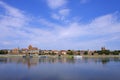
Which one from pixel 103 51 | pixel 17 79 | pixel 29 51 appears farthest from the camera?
pixel 29 51

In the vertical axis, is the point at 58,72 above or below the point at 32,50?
below

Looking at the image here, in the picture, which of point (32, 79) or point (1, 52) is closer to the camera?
point (32, 79)

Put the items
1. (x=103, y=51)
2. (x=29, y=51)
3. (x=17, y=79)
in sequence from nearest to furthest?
(x=17, y=79) < (x=103, y=51) < (x=29, y=51)

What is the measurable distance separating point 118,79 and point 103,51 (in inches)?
5678

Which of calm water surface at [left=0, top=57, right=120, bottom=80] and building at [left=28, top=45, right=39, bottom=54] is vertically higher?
building at [left=28, top=45, right=39, bottom=54]

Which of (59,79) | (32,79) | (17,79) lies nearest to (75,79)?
(59,79)

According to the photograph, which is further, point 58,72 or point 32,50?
point 32,50

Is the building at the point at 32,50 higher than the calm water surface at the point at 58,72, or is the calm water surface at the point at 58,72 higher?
the building at the point at 32,50

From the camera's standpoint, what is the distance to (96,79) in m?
26.1

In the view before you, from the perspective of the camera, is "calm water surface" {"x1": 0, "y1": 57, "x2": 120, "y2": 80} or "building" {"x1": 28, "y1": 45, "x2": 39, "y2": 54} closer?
"calm water surface" {"x1": 0, "y1": 57, "x2": 120, "y2": 80}

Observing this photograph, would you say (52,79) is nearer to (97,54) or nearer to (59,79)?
(59,79)

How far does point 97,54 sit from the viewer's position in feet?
568

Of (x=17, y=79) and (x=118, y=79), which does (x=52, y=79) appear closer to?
(x=17, y=79)

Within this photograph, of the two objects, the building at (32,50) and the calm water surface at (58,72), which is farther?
the building at (32,50)
